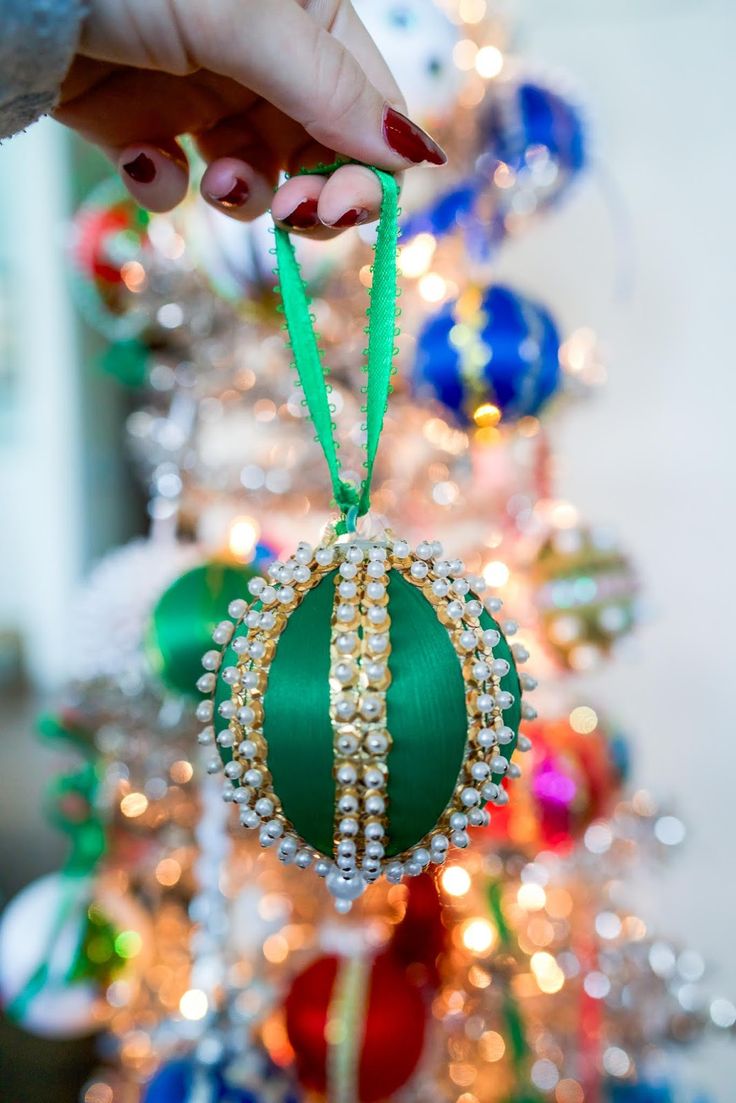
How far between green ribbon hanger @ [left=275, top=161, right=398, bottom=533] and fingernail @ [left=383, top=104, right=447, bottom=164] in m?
0.01

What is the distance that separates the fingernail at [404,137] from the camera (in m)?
0.39

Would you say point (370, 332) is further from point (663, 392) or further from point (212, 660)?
point (663, 392)

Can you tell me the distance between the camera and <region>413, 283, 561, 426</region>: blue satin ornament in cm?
69

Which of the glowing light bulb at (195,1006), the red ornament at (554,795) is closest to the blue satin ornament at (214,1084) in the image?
the glowing light bulb at (195,1006)

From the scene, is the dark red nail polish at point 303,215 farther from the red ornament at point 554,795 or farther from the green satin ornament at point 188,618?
the red ornament at point 554,795

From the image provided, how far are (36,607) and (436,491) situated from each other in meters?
1.51

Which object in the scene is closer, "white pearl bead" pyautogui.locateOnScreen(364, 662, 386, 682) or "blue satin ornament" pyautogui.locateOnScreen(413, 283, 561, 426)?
"white pearl bead" pyautogui.locateOnScreen(364, 662, 386, 682)

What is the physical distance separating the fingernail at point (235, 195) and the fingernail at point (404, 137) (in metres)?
0.11

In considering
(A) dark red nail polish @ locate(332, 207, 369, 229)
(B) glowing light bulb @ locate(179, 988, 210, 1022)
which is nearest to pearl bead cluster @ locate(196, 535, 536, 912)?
(A) dark red nail polish @ locate(332, 207, 369, 229)

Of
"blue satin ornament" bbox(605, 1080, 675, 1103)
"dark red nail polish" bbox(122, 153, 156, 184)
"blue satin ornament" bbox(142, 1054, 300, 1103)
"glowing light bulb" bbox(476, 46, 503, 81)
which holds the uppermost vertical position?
"glowing light bulb" bbox(476, 46, 503, 81)

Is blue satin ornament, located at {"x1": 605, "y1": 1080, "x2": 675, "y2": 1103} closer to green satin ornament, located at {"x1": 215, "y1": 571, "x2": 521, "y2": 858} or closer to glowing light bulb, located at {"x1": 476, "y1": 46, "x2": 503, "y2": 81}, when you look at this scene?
green satin ornament, located at {"x1": 215, "y1": 571, "x2": 521, "y2": 858}

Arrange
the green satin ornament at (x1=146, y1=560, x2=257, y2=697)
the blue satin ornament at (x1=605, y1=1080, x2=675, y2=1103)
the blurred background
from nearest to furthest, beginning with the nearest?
the green satin ornament at (x1=146, y1=560, x2=257, y2=697) < the blue satin ornament at (x1=605, y1=1080, x2=675, y2=1103) < the blurred background

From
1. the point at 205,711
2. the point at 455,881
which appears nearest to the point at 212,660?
the point at 205,711

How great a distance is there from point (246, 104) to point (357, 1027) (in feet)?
2.29
